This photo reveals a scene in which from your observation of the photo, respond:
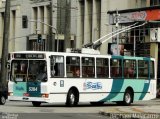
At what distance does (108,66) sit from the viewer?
2925cm

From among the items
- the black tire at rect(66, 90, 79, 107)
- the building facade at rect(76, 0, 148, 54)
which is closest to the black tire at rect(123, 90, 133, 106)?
the black tire at rect(66, 90, 79, 107)

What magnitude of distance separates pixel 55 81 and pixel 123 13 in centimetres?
3376

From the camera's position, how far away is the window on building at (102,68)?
2866cm

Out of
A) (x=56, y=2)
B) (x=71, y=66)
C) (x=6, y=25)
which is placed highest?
(x=56, y=2)

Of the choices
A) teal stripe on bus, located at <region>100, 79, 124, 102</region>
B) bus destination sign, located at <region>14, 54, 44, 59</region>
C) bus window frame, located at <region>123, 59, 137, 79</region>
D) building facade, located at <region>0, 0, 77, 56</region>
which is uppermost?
building facade, located at <region>0, 0, 77, 56</region>

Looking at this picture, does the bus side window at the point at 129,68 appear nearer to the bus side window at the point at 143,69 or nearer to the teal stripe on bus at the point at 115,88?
the bus side window at the point at 143,69

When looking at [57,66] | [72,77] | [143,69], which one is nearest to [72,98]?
[72,77]

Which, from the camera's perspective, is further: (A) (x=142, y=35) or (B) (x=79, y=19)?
(B) (x=79, y=19)

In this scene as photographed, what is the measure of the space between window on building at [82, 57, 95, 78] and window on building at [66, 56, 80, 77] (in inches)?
16.7

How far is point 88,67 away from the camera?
28141 millimetres

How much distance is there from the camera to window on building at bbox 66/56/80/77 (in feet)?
88.2

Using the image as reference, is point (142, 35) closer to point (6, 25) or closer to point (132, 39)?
point (132, 39)

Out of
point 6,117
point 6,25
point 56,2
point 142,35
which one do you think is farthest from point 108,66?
point 56,2

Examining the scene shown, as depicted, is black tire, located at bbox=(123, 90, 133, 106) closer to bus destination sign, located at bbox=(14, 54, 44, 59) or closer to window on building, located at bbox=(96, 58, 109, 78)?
window on building, located at bbox=(96, 58, 109, 78)
